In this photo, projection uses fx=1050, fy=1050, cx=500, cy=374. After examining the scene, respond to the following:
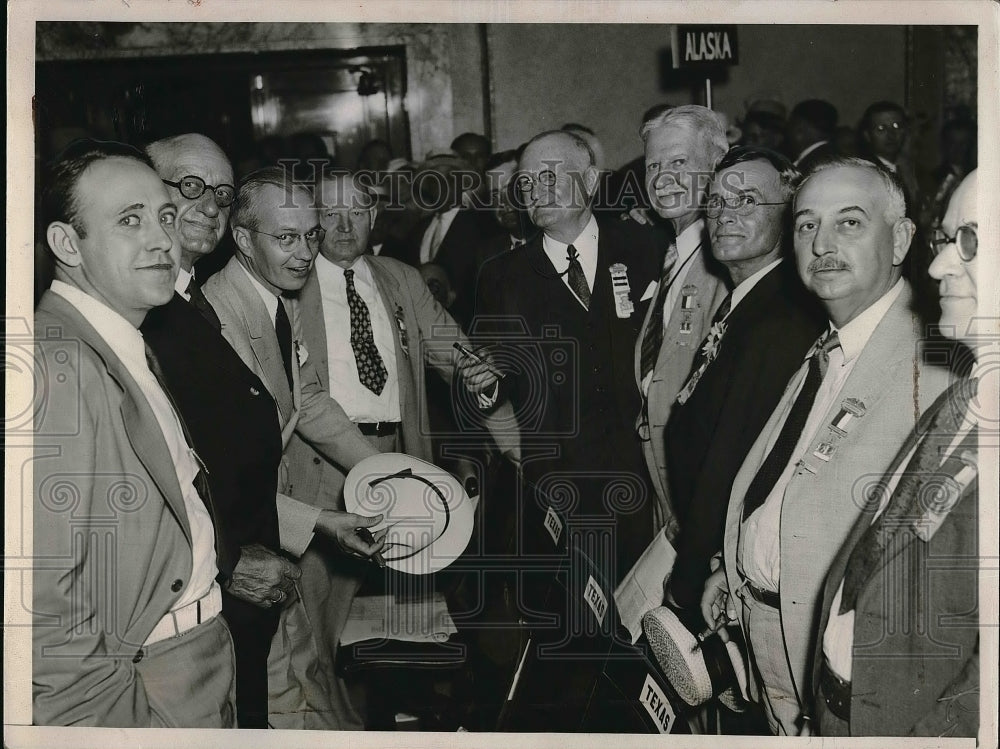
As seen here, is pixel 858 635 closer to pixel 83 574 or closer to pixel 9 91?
pixel 83 574

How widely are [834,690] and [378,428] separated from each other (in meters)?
1.62

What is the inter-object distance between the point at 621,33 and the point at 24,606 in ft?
8.61

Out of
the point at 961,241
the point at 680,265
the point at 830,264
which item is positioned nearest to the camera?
the point at 830,264

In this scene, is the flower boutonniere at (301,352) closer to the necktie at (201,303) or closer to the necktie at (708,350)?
the necktie at (201,303)

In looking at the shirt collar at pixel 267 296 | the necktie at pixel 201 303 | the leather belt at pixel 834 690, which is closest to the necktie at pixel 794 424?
the leather belt at pixel 834 690

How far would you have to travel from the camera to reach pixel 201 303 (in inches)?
130

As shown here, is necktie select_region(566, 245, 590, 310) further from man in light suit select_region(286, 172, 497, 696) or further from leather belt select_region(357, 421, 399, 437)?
leather belt select_region(357, 421, 399, 437)

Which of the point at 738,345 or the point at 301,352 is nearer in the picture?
the point at 738,345

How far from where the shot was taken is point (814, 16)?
3.29 m

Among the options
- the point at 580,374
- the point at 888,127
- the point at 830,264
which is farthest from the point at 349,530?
the point at 888,127

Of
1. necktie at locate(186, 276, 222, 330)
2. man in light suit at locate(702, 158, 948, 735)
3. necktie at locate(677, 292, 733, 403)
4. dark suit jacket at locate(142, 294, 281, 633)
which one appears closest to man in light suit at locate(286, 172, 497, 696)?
dark suit jacket at locate(142, 294, 281, 633)

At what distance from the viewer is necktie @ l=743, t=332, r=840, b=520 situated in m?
3.18

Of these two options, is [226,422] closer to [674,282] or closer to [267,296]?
[267,296]

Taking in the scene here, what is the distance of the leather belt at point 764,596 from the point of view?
317 centimetres
